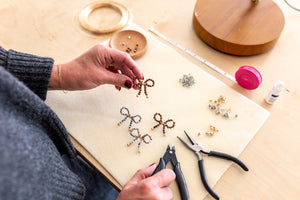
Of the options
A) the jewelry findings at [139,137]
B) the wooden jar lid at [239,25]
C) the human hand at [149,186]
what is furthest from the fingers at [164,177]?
the wooden jar lid at [239,25]

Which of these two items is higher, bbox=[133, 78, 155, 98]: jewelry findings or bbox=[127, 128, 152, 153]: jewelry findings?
bbox=[133, 78, 155, 98]: jewelry findings

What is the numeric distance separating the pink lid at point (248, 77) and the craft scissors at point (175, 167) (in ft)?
1.21

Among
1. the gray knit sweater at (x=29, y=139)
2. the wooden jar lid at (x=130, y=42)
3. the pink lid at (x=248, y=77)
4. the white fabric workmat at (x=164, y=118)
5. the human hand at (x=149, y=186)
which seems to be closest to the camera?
the gray knit sweater at (x=29, y=139)

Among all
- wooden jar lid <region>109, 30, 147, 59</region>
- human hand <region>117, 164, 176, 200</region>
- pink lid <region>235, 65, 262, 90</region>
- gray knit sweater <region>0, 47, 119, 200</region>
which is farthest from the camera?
wooden jar lid <region>109, 30, 147, 59</region>

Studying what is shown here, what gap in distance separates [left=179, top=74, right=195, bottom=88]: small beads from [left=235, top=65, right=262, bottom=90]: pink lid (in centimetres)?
16

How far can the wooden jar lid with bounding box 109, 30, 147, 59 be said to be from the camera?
0.94 m

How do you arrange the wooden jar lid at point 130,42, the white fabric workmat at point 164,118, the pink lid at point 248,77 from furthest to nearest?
the wooden jar lid at point 130,42 → the pink lid at point 248,77 → the white fabric workmat at point 164,118

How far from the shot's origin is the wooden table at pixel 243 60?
670 mm

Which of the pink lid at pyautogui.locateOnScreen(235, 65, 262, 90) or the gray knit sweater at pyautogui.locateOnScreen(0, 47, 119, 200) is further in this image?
the pink lid at pyautogui.locateOnScreen(235, 65, 262, 90)

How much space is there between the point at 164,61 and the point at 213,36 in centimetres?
22

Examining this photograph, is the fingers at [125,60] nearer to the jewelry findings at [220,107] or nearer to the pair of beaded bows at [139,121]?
the pair of beaded bows at [139,121]

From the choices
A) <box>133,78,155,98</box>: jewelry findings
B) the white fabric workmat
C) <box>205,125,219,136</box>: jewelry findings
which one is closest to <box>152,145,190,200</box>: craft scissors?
the white fabric workmat

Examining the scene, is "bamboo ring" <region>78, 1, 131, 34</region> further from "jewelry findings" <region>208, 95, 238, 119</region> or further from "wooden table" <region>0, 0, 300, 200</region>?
"jewelry findings" <region>208, 95, 238, 119</region>

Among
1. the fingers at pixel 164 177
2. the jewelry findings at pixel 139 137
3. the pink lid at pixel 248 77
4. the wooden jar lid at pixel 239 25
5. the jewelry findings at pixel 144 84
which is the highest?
the wooden jar lid at pixel 239 25
